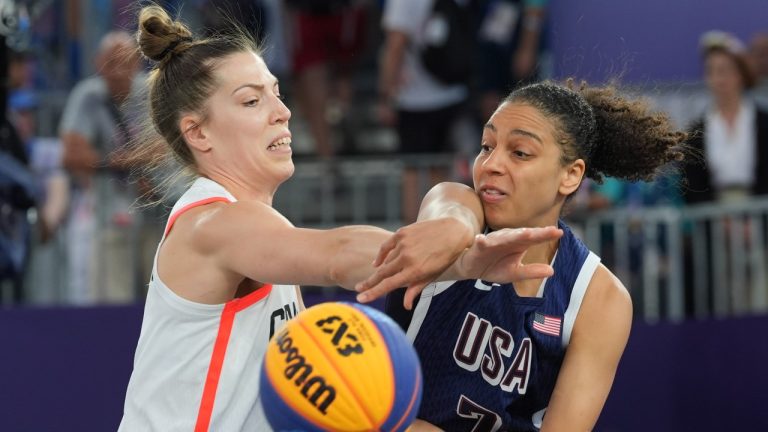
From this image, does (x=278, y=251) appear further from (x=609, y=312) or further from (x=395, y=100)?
(x=395, y=100)

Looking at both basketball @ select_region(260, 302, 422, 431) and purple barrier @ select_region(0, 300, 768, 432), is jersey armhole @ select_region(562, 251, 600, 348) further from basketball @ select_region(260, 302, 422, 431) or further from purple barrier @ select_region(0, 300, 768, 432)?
purple barrier @ select_region(0, 300, 768, 432)

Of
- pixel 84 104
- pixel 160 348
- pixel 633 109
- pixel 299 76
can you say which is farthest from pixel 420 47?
pixel 160 348

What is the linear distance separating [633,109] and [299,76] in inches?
167

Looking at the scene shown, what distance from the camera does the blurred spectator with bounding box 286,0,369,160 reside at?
7.89 meters

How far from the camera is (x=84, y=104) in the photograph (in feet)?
23.3

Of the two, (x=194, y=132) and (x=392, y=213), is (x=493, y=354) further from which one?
(x=392, y=213)

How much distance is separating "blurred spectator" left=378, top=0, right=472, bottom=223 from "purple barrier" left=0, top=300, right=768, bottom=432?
1314 millimetres

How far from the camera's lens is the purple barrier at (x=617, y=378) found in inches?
261

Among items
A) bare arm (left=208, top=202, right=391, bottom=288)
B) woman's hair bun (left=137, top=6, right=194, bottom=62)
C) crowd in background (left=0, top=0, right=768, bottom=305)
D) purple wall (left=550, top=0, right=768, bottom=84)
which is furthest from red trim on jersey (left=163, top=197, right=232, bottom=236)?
purple wall (left=550, top=0, right=768, bottom=84)

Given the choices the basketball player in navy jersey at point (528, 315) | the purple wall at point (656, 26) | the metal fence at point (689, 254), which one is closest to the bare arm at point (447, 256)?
the basketball player in navy jersey at point (528, 315)

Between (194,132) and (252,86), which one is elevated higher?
(252,86)

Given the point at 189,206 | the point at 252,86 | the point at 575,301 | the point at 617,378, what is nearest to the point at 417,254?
the point at 189,206

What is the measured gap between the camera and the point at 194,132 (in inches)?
142

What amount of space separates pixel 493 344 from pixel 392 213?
11.4 feet
